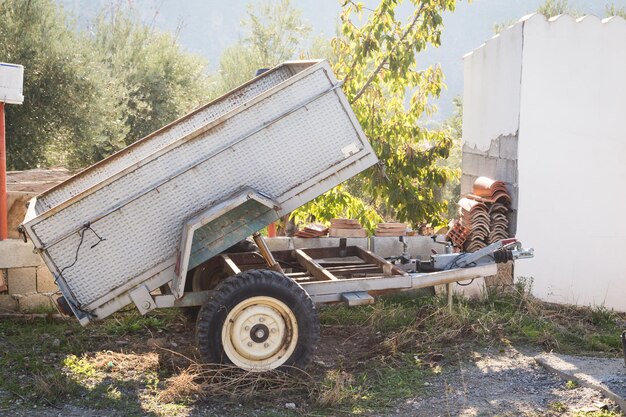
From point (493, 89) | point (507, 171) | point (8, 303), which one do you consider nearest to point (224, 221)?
point (8, 303)

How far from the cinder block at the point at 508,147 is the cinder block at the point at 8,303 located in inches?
234

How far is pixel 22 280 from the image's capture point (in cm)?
844

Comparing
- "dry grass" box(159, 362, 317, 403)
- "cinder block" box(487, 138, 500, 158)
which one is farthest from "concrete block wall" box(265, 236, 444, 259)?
"dry grass" box(159, 362, 317, 403)

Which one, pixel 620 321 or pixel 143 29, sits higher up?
pixel 143 29

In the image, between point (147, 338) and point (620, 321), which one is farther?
point (620, 321)

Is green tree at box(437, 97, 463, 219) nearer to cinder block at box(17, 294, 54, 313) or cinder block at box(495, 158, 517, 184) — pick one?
cinder block at box(495, 158, 517, 184)

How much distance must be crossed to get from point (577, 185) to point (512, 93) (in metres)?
1.36

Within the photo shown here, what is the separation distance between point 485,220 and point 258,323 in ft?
13.4

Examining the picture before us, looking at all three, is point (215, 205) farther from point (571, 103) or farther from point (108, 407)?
point (571, 103)

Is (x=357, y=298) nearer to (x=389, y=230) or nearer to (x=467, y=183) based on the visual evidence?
(x=389, y=230)

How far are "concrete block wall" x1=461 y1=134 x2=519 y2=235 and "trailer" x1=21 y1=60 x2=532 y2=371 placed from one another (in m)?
3.30

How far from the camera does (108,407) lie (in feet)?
19.4

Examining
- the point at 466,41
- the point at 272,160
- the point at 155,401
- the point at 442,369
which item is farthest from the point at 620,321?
the point at 466,41

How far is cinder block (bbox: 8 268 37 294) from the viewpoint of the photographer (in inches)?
331
